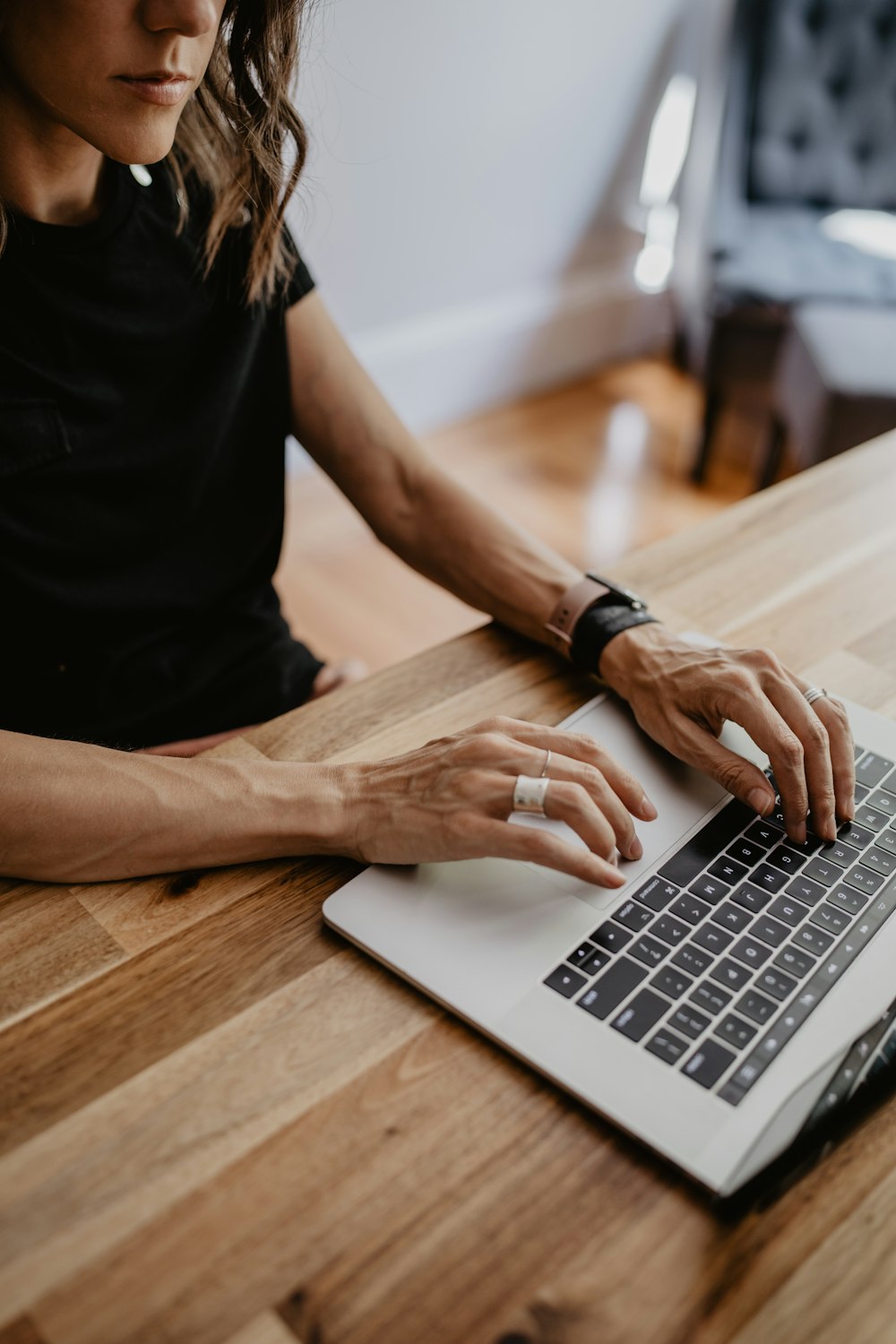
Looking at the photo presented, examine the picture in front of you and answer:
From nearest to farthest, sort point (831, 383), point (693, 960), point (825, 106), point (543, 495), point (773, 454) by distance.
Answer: point (693, 960), point (831, 383), point (773, 454), point (543, 495), point (825, 106)

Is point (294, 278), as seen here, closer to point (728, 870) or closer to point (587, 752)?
point (587, 752)

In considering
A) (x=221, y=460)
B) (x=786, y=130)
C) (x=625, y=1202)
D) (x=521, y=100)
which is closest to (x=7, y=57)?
(x=221, y=460)

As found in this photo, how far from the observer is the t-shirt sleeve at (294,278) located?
109 cm

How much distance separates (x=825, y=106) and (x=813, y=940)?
298 cm

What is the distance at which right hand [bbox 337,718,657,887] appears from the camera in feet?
2.23

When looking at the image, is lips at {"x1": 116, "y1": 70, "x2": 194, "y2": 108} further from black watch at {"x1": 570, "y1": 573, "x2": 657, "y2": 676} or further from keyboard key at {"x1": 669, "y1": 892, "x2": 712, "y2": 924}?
keyboard key at {"x1": 669, "y1": 892, "x2": 712, "y2": 924}

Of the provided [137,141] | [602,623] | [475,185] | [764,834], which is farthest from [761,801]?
[475,185]

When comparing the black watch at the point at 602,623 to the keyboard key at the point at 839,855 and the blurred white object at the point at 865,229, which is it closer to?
the keyboard key at the point at 839,855

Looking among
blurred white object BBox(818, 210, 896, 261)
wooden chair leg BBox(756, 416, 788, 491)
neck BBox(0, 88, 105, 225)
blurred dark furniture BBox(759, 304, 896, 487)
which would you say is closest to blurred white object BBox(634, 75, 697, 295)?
blurred white object BBox(818, 210, 896, 261)

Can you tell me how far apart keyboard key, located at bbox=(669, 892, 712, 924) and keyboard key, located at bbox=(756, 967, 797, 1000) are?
0.05 m

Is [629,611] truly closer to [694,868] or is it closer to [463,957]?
[694,868]

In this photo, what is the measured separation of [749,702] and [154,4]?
2.16ft

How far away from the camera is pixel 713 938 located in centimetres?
65

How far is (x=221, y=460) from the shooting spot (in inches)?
42.9
